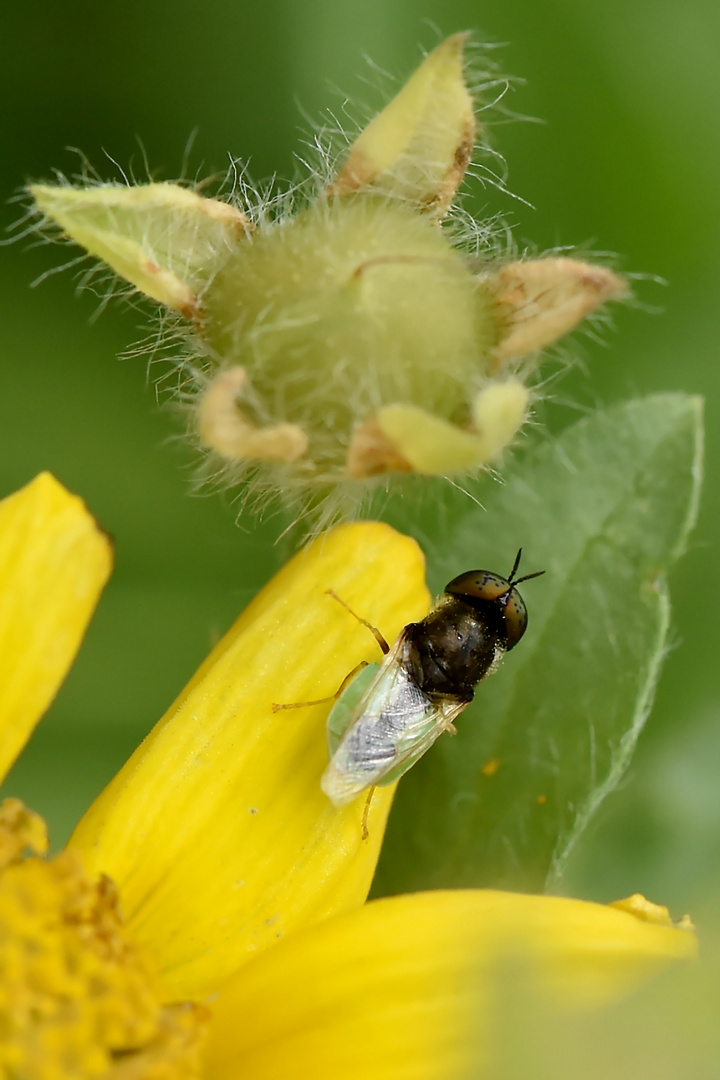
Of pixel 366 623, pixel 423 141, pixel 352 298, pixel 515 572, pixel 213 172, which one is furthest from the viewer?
pixel 213 172

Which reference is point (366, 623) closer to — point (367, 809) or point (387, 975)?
point (367, 809)

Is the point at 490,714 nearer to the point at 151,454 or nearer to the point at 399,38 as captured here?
the point at 151,454

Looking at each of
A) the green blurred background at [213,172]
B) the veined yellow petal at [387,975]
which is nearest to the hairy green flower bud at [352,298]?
the veined yellow petal at [387,975]

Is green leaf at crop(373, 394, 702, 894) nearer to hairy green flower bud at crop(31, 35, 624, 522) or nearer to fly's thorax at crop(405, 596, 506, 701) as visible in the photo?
fly's thorax at crop(405, 596, 506, 701)

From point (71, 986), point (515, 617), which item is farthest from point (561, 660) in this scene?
point (71, 986)

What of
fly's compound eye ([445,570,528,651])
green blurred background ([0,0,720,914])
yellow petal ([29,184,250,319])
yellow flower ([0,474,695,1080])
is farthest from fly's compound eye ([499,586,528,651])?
green blurred background ([0,0,720,914])

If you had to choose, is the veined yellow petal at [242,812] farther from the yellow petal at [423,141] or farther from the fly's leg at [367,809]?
the yellow petal at [423,141]
